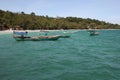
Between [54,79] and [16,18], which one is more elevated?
[16,18]

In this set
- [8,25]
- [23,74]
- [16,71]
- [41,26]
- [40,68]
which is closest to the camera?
[23,74]

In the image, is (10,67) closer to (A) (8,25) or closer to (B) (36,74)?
(B) (36,74)

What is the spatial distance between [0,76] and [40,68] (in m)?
4.30

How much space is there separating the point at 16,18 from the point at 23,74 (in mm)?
114643

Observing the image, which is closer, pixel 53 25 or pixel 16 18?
pixel 16 18

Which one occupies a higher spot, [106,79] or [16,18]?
[16,18]

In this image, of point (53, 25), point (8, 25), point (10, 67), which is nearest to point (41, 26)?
point (53, 25)

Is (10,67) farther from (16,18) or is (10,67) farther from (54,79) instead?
(16,18)

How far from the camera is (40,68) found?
58.7 feet

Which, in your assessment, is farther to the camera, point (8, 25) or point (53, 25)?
point (53, 25)

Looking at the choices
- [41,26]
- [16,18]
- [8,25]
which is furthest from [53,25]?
[8,25]

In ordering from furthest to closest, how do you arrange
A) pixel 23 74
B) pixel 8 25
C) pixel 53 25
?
pixel 53 25, pixel 8 25, pixel 23 74

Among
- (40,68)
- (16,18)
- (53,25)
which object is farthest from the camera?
(53,25)

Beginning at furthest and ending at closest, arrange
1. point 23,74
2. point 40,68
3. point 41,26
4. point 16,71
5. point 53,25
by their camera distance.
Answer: point 53,25 → point 41,26 → point 40,68 → point 16,71 → point 23,74
